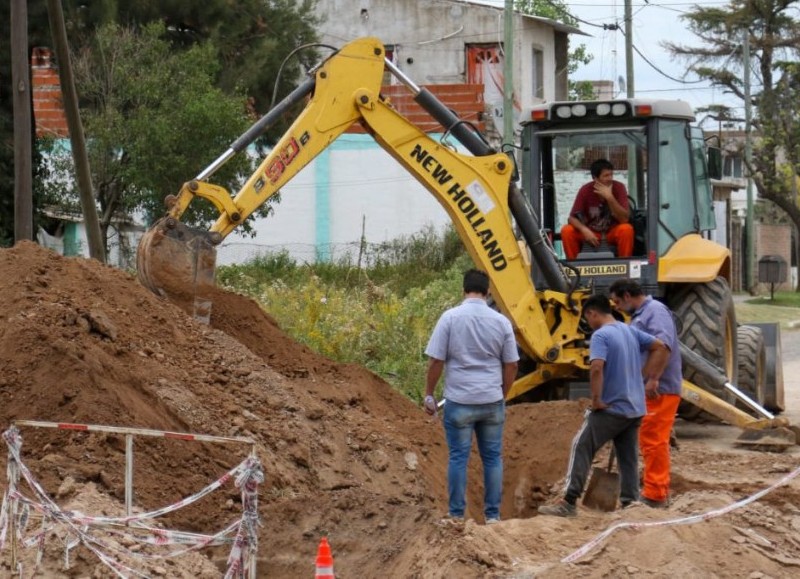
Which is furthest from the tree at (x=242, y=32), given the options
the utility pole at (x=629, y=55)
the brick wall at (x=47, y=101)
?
the utility pole at (x=629, y=55)

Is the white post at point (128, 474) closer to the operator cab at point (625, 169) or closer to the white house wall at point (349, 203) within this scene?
the operator cab at point (625, 169)

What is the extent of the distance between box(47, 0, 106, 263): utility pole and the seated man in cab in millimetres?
7385

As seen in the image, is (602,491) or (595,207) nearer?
(602,491)

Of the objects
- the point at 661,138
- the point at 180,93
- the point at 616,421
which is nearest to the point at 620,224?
the point at 661,138

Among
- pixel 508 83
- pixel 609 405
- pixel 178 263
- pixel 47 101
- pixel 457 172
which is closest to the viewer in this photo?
pixel 609 405

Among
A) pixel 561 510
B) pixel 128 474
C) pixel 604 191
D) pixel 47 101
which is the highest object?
pixel 47 101

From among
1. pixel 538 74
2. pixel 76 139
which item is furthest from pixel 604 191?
pixel 538 74

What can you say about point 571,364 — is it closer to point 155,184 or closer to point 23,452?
point 23,452

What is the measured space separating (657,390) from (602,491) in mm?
840

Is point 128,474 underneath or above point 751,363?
above

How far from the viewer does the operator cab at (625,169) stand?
13219mm

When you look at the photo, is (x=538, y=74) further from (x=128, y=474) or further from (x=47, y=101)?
(x=128, y=474)

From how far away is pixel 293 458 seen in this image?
10.3 meters

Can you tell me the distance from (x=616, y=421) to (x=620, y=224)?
13.2 feet
